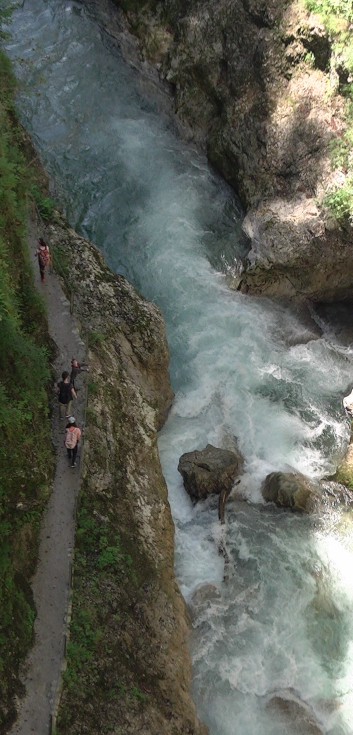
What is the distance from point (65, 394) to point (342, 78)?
47.8 feet

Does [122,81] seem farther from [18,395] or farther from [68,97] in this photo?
[18,395]

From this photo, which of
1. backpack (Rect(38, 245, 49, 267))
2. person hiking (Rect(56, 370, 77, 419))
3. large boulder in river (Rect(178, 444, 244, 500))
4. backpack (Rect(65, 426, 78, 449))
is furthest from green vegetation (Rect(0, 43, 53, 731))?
large boulder in river (Rect(178, 444, 244, 500))

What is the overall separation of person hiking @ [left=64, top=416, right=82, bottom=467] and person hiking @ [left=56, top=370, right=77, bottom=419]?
1.73ft

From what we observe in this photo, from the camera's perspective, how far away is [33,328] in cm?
1429

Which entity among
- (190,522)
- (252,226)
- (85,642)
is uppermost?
(252,226)

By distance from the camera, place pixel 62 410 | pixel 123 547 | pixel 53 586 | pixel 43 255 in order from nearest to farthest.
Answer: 1. pixel 53 586
2. pixel 123 547
3. pixel 62 410
4. pixel 43 255

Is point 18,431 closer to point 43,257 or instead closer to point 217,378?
point 43,257

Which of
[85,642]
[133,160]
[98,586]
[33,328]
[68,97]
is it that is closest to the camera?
[85,642]

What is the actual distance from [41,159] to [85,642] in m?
17.6

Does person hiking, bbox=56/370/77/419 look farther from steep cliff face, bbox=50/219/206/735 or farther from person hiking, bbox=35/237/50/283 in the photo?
person hiking, bbox=35/237/50/283

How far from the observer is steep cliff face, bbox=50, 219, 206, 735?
11008mm

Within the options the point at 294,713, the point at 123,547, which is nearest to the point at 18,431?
the point at 123,547

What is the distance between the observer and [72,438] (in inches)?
499

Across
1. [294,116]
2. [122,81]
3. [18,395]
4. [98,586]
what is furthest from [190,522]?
[122,81]
